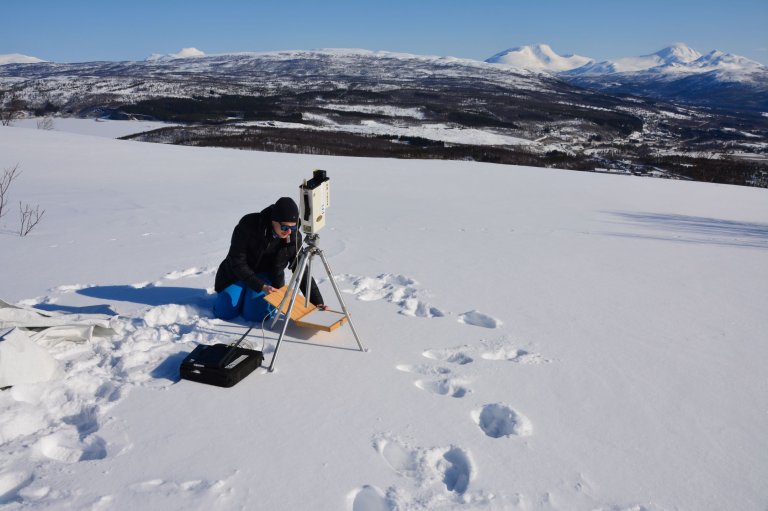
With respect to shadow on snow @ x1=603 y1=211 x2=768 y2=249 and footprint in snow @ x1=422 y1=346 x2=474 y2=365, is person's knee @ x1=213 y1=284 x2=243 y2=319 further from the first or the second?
shadow on snow @ x1=603 y1=211 x2=768 y2=249

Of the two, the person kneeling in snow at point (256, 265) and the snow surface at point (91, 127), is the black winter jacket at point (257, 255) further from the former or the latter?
the snow surface at point (91, 127)

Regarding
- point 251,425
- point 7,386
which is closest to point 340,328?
point 251,425

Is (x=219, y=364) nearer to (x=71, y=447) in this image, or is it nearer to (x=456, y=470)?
(x=71, y=447)

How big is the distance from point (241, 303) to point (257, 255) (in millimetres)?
484

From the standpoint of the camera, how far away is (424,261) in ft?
21.4

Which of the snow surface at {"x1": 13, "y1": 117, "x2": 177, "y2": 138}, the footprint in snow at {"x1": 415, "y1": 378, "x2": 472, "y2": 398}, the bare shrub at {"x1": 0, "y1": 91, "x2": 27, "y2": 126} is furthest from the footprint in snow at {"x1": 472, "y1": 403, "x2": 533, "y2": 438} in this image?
the snow surface at {"x1": 13, "y1": 117, "x2": 177, "y2": 138}

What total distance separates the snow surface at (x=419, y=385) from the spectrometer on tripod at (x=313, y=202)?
41.2 inches

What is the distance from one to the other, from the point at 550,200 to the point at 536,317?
7793mm

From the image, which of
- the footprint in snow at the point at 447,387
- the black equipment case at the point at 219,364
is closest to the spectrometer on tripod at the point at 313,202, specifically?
the black equipment case at the point at 219,364

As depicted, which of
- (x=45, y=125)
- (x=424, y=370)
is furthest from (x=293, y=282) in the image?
(x=45, y=125)

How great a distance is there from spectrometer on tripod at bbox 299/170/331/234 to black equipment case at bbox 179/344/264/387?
0.99 m

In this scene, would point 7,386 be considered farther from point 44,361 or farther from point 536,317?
point 536,317

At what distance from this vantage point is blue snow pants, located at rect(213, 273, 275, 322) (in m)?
4.35

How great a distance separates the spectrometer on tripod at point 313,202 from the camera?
3.45 meters
